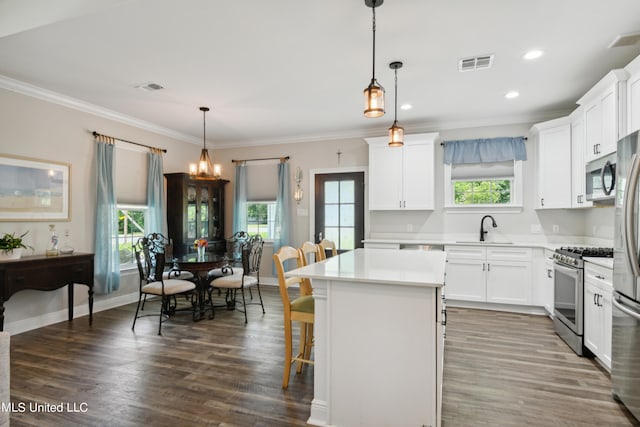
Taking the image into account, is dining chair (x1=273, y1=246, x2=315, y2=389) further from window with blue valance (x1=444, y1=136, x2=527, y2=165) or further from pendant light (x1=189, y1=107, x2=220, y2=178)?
window with blue valance (x1=444, y1=136, x2=527, y2=165)

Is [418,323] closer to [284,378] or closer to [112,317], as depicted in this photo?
[284,378]

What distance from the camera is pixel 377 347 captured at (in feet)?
6.61

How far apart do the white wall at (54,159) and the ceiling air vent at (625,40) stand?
5.77 m

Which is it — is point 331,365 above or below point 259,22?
below

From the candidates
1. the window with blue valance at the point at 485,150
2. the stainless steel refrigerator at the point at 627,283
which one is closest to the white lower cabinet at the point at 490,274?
the window with blue valance at the point at 485,150

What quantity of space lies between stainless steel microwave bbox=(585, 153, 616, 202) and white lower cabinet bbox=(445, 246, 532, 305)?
43.5 inches

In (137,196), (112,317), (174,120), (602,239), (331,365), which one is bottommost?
(112,317)

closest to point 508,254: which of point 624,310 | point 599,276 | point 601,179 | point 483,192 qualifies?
point 483,192

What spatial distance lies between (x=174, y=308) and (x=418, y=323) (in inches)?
145

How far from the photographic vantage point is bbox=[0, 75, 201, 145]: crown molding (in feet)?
12.3

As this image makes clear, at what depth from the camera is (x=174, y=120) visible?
5227 millimetres

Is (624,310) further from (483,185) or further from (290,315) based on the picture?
(483,185)

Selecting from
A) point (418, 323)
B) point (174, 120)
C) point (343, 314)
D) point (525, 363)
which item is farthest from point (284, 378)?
point (174, 120)

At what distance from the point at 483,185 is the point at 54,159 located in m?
5.79
